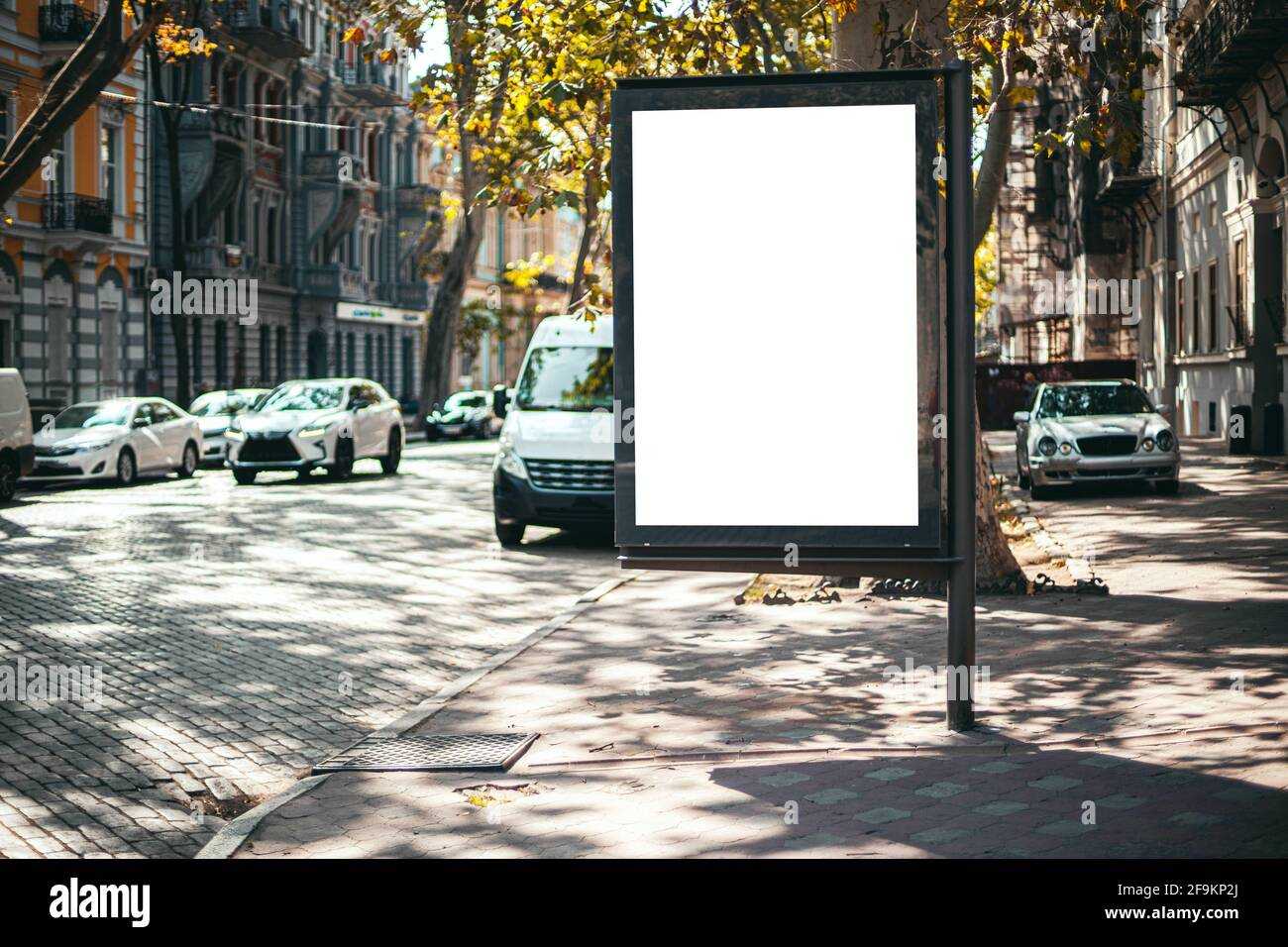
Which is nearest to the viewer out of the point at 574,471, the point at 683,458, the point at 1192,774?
the point at 1192,774

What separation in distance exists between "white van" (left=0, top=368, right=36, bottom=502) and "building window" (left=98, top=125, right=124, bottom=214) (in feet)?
64.4

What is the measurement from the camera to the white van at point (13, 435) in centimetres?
2384

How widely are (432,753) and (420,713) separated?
1046mm

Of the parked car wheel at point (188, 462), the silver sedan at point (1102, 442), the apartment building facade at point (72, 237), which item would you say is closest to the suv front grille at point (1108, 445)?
the silver sedan at point (1102, 442)

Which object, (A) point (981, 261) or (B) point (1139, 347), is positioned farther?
(A) point (981, 261)

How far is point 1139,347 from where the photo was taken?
4547 cm

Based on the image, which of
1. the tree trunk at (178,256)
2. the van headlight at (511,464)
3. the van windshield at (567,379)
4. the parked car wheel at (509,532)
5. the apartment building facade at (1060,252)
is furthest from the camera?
the apartment building facade at (1060,252)

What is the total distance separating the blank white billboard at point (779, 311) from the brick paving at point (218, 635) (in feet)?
8.22

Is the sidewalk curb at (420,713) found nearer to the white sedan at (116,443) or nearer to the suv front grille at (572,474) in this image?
the suv front grille at (572,474)

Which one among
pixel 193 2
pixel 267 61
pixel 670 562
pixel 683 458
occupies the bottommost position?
pixel 670 562

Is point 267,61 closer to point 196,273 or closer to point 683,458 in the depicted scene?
point 196,273

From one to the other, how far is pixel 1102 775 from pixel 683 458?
222cm

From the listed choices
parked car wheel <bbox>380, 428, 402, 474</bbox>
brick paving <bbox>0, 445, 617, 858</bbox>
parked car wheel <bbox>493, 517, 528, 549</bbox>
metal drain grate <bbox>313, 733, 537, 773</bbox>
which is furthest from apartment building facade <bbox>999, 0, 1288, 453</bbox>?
parked car wheel <bbox>380, 428, 402, 474</bbox>
